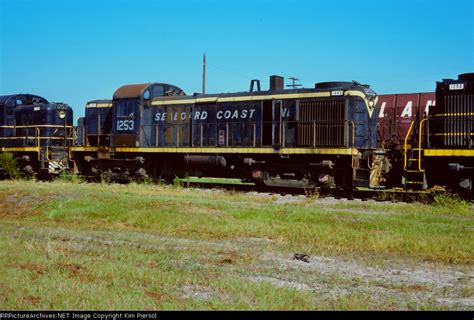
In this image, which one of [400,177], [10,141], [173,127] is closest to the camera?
[400,177]

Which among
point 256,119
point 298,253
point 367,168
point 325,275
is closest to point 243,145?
point 256,119

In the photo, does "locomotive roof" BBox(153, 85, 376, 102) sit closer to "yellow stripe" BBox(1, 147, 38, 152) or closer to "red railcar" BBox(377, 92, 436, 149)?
"red railcar" BBox(377, 92, 436, 149)

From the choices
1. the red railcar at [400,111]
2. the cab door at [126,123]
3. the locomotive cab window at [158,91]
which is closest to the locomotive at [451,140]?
the red railcar at [400,111]

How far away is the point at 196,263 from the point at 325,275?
1750mm

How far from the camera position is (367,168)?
16.3 meters

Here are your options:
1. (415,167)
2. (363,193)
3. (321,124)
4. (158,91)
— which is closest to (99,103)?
(158,91)

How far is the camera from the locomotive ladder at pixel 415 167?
1521cm

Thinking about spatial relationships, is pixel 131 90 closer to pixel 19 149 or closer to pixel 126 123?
pixel 126 123

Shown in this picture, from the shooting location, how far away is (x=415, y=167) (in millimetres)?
15477

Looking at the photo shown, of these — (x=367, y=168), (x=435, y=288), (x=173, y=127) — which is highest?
(x=173, y=127)

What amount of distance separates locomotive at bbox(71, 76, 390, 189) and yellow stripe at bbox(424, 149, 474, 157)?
1553 mm

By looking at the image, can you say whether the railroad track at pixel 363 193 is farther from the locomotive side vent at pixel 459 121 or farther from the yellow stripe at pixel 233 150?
the locomotive side vent at pixel 459 121

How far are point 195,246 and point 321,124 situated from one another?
9713mm
